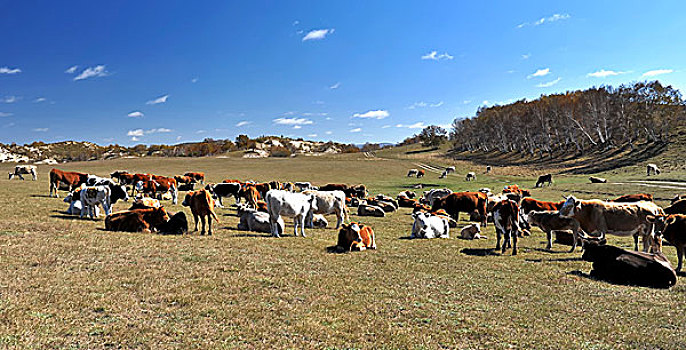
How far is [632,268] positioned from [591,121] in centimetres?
8202

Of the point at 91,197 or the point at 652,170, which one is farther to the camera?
the point at 652,170

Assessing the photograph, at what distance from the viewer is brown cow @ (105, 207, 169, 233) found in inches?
514

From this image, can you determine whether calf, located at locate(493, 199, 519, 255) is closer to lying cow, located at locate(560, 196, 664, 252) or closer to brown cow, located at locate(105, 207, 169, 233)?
lying cow, located at locate(560, 196, 664, 252)

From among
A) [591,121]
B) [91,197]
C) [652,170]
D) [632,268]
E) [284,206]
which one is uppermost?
[591,121]

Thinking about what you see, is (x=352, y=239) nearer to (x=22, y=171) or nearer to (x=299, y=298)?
(x=299, y=298)

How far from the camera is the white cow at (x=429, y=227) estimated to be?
14.7 m

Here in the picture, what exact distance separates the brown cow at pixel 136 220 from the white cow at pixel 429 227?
9.37m

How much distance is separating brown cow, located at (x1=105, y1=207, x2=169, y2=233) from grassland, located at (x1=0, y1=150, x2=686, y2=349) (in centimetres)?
123

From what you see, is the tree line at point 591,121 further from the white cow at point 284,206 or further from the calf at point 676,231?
the white cow at point 284,206

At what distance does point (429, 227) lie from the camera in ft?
48.7

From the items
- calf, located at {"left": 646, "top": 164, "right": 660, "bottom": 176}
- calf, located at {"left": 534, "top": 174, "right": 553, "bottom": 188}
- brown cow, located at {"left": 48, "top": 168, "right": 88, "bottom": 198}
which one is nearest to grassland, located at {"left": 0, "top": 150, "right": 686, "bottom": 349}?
brown cow, located at {"left": 48, "top": 168, "right": 88, "bottom": 198}

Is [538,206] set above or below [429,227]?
above

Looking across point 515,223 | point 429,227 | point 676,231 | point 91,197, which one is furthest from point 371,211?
point 676,231

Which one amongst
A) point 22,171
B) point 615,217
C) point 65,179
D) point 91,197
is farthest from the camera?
point 22,171
